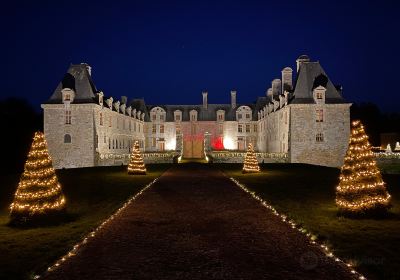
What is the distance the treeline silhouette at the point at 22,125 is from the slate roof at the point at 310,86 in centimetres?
2590

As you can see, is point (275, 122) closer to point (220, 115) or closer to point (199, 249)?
point (220, 115)

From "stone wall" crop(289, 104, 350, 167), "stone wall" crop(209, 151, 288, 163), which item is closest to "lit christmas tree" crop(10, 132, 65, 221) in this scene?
"stone wall" crop(289, 104, 350, 167)

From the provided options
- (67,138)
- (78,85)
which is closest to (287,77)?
(78,85)

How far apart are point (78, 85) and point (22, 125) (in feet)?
56.9

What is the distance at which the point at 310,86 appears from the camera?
3784 centimetres

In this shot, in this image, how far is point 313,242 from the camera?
775 centimetres

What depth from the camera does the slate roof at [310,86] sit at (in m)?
37.1

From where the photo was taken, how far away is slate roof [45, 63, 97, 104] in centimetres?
3741

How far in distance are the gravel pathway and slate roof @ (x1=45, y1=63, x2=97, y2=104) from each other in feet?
91.3

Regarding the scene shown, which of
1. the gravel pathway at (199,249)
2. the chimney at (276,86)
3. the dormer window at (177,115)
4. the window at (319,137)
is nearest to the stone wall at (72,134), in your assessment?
the dormer window at (177,115)

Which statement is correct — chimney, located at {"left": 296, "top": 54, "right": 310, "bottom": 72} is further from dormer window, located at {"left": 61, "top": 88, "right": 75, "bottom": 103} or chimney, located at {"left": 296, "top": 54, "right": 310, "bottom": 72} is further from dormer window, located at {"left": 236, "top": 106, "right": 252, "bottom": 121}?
dormer window, located at {"left": 61, "top": 88, "right": 75, "bottom": 103}

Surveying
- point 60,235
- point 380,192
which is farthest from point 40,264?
point 380,192

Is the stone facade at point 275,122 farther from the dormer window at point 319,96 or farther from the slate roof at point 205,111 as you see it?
the slate roof at point 205,111

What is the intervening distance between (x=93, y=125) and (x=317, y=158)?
68.0 feet
